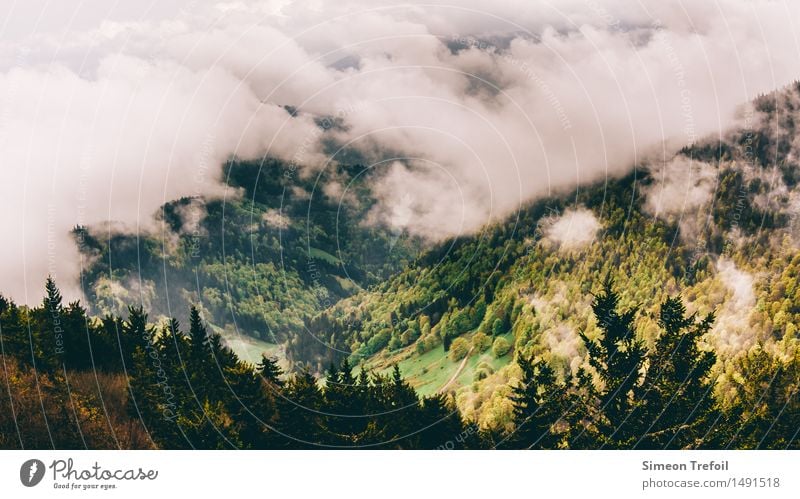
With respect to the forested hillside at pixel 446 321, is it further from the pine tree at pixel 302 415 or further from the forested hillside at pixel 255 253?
the forested hillside at pixel 255 253

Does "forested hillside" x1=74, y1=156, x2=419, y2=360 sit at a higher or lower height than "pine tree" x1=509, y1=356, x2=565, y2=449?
higher

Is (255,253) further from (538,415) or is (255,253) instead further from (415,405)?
(538,415)

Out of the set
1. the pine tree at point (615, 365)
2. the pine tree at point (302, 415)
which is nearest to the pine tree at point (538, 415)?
the pine tree at point (615, 365)

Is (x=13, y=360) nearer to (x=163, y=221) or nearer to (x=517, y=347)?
(x=163, y=221)

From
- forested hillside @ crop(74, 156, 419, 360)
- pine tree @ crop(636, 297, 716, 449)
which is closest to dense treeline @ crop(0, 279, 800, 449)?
pine tree @ crop(636, 297, 716, 449)

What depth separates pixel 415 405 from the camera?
4950 cm

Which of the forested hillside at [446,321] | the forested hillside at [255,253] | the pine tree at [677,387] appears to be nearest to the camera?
the pine tree at [677,387]

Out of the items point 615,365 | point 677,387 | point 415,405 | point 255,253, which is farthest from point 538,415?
point 255,253

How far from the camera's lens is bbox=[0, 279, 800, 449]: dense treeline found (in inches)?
1828

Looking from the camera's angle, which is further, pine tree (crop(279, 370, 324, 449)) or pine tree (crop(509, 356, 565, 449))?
pine tree (crop(279, 370, 324, 449))

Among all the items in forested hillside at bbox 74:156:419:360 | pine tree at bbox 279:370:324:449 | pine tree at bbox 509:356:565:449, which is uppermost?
forested hillside at bbox 74:156:419:360

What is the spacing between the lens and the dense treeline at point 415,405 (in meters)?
46.4

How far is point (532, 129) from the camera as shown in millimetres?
64875

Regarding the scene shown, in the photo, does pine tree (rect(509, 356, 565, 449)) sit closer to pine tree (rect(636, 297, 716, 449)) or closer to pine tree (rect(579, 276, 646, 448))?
pine tree (rect(579, 276, 646, 448))
